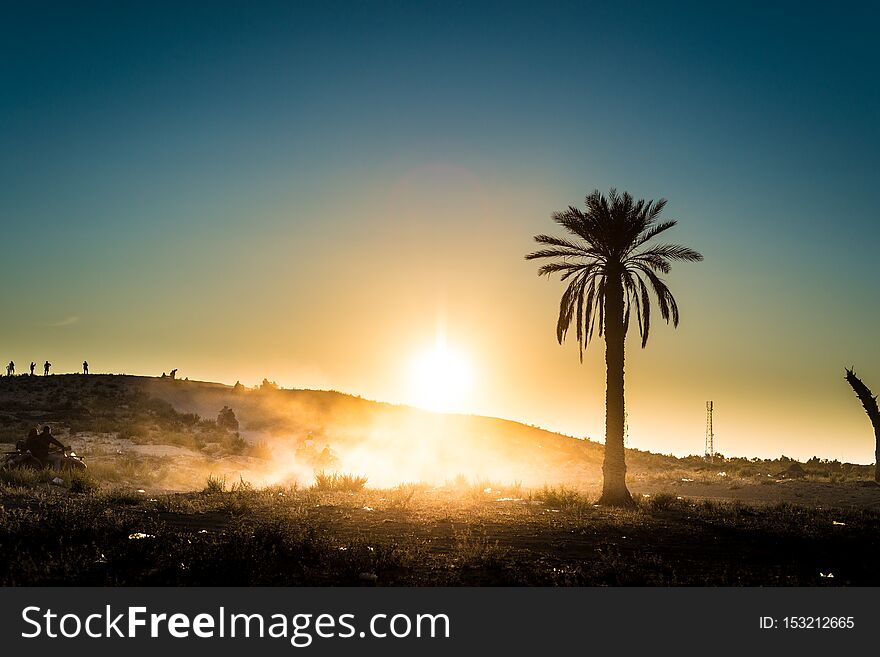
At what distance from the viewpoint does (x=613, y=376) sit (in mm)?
22891

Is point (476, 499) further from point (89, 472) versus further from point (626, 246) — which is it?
point (89, 472)

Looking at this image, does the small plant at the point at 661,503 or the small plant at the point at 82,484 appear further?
the small plant at the point at 661,503

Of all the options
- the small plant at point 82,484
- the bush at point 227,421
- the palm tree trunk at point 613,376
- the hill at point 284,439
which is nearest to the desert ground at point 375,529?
the small plant at point 82,484

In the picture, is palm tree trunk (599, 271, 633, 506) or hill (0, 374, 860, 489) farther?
hill (0, 374, 860, 489)

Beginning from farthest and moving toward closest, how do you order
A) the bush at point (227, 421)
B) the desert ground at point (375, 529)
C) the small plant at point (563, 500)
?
the bush at point (227, 421) → the small plant at point (563, 500) → the desert ground at point (375, 529)

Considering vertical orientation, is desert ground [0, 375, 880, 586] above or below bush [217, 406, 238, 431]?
below

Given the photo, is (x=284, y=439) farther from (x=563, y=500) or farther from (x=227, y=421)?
(x=563, y=500)

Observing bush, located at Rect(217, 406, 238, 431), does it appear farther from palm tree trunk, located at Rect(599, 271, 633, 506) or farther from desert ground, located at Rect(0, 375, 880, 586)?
palm tree trunk, located at Rect(599, 271, 633, 506)

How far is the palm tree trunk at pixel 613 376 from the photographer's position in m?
22.5

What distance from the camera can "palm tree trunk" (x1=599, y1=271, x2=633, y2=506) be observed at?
74.0ft

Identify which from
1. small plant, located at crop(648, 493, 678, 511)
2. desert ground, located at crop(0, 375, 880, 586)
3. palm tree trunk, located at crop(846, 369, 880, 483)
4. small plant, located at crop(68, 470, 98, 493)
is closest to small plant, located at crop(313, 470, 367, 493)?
desert ground, located at crop(0, 375, 880, 586)

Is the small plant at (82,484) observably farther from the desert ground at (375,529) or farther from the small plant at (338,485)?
the small plant at (338,485)

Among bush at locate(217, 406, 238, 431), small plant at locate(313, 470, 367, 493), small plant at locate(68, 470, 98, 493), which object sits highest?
bush at locate(217, 406, 238, 431)

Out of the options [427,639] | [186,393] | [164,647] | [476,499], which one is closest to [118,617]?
[164,647]
